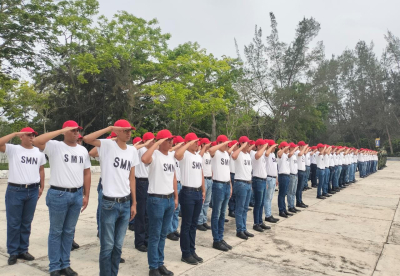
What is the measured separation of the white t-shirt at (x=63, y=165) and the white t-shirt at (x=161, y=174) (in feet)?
3.05

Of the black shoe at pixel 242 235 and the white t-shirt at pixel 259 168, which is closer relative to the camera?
the black shoe at pixel 242 235

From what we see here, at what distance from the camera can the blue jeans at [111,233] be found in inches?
141

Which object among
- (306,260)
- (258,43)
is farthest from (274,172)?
(258,43)

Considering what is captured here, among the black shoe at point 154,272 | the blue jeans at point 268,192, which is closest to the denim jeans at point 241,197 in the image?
the blue jeans at point 268,192

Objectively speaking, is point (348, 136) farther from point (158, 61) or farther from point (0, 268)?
point (0, 268)

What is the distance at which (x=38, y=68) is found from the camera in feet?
57.1

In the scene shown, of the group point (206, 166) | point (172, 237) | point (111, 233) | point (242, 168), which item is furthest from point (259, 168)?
point (111, 233)

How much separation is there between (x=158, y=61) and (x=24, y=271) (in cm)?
2377

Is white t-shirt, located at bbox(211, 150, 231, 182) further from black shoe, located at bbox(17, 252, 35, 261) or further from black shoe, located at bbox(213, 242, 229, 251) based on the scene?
black shoe, located at bbox(17, 252, 35, 261)

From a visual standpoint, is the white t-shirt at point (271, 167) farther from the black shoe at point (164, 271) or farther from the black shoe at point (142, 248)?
the black shoe at point (164, 271)

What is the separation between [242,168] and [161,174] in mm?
2210

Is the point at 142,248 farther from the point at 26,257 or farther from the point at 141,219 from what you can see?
the point at 26,257

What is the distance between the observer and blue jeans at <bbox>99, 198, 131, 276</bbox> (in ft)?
11.7

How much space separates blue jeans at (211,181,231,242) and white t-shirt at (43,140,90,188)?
2343mm
